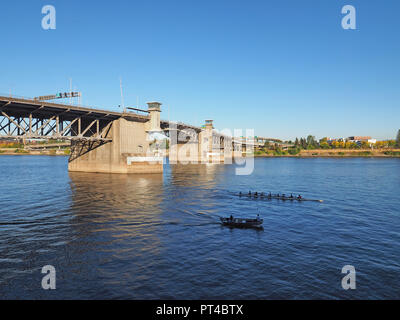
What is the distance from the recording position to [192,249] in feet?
79.0

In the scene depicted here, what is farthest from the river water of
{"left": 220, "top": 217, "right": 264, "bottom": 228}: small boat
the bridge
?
the bridge

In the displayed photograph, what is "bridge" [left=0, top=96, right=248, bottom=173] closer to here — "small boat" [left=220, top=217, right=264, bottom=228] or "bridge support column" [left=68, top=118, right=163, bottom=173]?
"bridge support column" [left=68, top=118, right=163, bottom=173]

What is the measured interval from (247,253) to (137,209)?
799 inches

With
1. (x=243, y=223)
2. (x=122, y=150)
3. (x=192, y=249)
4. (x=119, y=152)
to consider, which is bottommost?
(x=192, y=249)

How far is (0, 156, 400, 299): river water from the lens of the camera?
1744 centimetres

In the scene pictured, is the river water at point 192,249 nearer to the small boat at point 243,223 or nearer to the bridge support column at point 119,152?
the small boat at point 243,223
